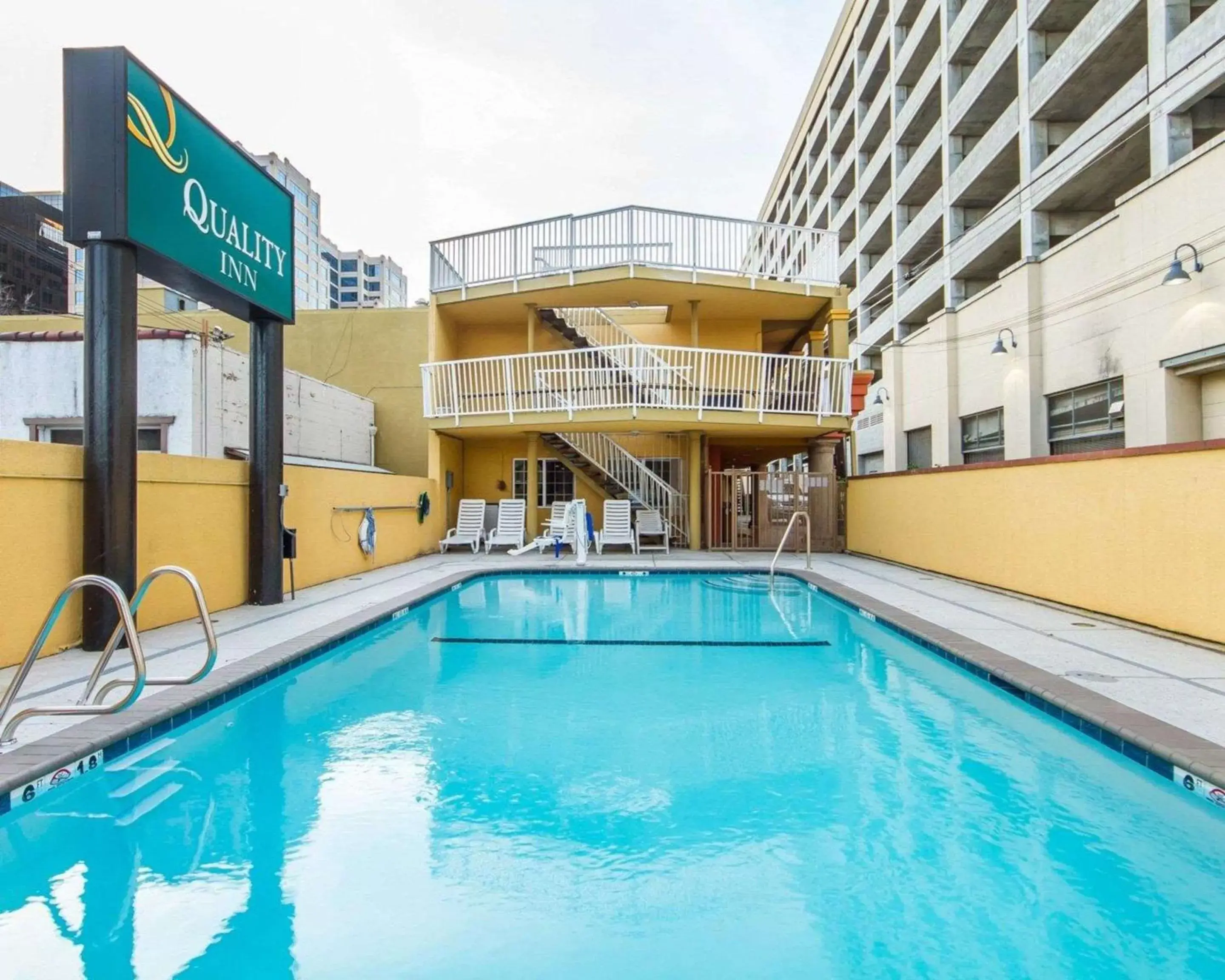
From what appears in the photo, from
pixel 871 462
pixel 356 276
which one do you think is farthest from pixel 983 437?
pixel 356 276

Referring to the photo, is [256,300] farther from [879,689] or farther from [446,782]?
[879,689]

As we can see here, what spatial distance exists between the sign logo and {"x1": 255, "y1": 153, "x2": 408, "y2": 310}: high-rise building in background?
75573 millimetres

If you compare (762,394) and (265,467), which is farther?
(762,394)

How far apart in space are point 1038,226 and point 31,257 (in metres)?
49.1

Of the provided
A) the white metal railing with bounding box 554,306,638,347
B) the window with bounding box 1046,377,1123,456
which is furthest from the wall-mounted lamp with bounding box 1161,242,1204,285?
the white metal railing with bounding box 554,306,638,347

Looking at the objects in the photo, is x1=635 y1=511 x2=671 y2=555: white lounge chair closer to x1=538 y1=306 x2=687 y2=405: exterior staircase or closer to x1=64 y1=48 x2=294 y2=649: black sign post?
x1=538 y1=306 x2=687 y2=405: exterior staircase

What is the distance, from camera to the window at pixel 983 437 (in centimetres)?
1830

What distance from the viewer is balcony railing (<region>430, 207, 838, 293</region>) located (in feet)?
47.1

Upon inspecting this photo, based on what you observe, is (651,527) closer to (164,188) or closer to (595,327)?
(595,327)

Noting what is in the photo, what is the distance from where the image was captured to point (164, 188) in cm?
638

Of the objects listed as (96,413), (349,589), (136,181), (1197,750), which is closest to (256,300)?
(136,181)

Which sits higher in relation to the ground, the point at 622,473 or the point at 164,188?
the point at 164,188

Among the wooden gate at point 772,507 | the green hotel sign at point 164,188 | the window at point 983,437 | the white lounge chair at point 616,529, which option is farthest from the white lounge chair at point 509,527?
the window at point 983,437

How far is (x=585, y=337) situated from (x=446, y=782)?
44.2ft
